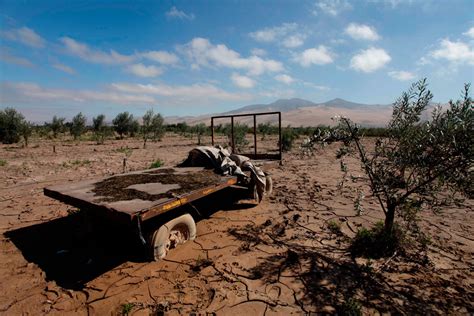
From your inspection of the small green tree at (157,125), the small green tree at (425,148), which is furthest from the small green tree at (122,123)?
the small green tree at (425,148)

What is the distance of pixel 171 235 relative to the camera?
4.17 m

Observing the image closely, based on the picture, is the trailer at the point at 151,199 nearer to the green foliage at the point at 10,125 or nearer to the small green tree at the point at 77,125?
the green foliage at the point at 10,125

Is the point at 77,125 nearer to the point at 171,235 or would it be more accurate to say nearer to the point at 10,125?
the point at 10,125

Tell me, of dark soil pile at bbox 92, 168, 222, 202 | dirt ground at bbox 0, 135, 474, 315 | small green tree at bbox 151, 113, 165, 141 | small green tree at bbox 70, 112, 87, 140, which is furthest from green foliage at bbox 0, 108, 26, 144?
dark soil pile at bbox 92, 168, 222, 202

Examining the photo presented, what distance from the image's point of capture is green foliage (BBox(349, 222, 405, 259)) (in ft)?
12.9

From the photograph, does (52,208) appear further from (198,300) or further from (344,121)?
(344,121)

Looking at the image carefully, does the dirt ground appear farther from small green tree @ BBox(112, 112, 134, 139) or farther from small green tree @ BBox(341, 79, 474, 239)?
small green tree @ BBox(112, 112, 134, 139)

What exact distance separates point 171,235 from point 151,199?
82 cm

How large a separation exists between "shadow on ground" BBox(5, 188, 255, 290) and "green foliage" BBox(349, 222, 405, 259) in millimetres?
2655

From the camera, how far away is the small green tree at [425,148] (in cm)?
327

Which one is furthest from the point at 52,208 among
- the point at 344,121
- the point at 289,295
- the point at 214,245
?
the point at 344,121

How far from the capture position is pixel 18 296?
312 cm

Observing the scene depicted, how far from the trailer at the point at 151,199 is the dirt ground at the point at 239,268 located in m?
0.34

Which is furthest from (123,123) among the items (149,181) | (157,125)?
(149,181)
